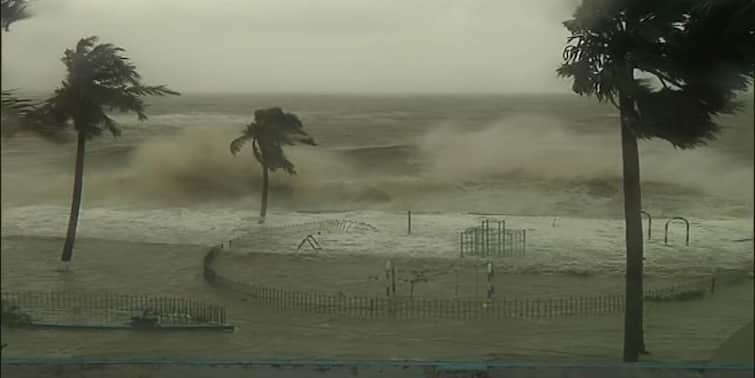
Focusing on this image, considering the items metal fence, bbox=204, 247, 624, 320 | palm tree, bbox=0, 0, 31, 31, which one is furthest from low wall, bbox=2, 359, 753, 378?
palm tree, bbox=0, 0, 31, 31

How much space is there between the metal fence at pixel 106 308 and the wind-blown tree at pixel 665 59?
4.33ft

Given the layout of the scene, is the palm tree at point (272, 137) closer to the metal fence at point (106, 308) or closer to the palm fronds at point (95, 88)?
the palm fronds at point (95, 88)

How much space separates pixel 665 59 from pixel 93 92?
59.6 inches

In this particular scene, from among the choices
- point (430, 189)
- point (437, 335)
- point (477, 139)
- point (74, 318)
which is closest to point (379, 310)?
point (437, 335)

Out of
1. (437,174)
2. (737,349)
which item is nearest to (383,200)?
(437,174)

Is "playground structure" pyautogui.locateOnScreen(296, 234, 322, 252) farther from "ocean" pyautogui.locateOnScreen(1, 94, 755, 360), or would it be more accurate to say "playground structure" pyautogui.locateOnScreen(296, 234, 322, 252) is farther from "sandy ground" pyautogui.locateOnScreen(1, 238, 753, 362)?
"sandy ground" pyautogui.locateOnScreen(1, 238, 753, 362)

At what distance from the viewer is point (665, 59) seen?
1879 mm

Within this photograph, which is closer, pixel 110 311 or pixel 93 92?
pixel 93 92

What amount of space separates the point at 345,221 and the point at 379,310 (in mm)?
313

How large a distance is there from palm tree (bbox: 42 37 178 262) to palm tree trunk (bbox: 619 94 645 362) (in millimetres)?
1388

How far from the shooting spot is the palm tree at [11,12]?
1802mm

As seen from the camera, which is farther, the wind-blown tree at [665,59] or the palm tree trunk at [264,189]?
the palm tree trunk at [264,189]

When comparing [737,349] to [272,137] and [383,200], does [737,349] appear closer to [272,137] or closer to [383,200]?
[383,200]

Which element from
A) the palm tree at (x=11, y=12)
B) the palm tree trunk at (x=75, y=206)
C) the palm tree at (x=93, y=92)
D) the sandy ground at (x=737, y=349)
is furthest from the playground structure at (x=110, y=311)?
the sandy ground at (x=737, y=349)
